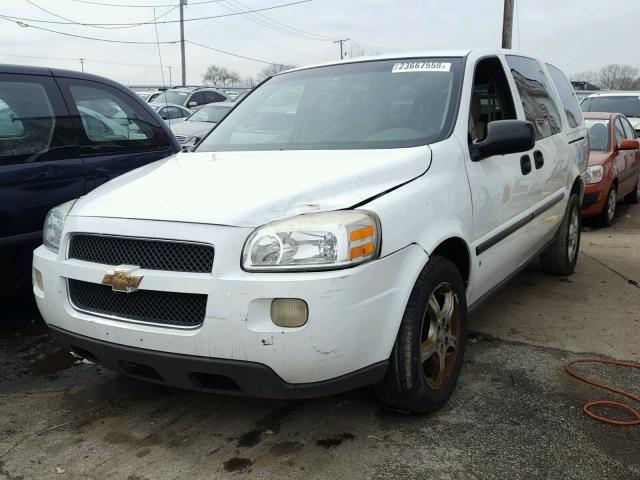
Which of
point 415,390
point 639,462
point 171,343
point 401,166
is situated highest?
point 401,166

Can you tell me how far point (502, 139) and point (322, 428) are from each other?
5.65 feet

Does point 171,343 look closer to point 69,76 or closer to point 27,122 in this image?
point 27,122

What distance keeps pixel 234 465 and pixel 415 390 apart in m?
0.83

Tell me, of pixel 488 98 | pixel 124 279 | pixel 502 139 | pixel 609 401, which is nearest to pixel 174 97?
pixel 488 98

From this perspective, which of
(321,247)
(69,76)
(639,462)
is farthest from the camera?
(69,76)

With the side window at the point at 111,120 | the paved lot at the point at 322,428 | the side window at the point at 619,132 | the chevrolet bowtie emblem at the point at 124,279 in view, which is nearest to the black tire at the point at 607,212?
the side window at the point at 619,132

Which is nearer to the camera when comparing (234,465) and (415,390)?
(234,465)

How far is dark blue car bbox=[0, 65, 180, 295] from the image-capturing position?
378 cm

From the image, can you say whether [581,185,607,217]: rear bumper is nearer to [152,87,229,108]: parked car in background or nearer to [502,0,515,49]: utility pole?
[152,87,229,108]: parked car in background

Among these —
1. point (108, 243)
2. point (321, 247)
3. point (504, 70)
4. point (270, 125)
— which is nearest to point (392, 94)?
point (270, 125)

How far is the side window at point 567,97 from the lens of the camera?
5291 millimetres

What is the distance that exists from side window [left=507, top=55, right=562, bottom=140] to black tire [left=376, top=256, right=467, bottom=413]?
180 cm

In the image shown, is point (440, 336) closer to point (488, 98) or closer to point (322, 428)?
point (322, 428)

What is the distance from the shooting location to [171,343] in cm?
244
